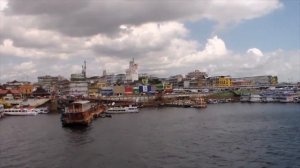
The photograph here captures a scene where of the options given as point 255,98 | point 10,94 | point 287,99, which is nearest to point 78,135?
point 10,94

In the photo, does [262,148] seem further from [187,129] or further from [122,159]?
[187,129]

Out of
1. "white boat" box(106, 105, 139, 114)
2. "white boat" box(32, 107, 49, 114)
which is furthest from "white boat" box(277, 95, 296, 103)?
"white boat" box(32, 107, 49, 114)

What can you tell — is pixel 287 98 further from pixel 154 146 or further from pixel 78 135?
pixel 154 146

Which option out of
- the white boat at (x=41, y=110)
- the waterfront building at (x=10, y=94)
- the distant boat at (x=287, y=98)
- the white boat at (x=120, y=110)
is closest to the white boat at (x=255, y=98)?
the distant boat at (x=287, y=98)

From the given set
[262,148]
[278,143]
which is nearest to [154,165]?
[262,148]

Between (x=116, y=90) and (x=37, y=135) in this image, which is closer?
(x=37, y=135)

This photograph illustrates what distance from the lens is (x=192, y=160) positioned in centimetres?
3184

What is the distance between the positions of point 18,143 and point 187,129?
66.1 feet

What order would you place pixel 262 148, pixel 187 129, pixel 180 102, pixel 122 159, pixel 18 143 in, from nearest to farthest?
1. pixel 122 159
2. pixel 262 148
3. pixel 18 143
4. pixel 187 129
5. pixel 180 102

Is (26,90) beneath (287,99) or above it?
above

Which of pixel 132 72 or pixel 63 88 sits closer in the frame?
pixel 63 88

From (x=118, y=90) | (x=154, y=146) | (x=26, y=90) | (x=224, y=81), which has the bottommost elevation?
(x=154, y=146)

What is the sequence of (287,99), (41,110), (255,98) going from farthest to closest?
(255,98)
(287,99)
(41,110)

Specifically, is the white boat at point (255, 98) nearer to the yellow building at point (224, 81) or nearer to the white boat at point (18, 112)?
the yellow building at point (224, 81)
